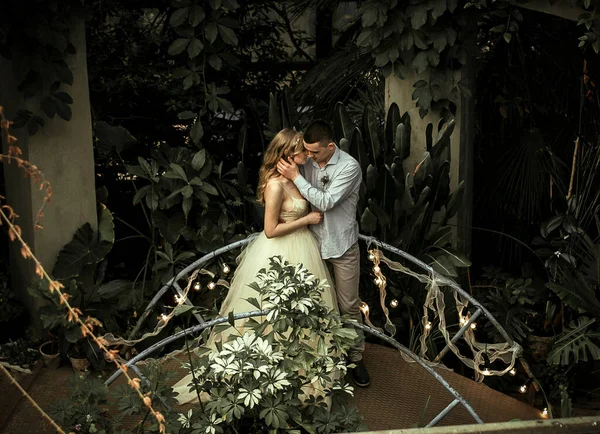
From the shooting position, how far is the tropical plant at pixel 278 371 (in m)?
3.33

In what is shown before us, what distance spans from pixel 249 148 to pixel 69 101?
1.99 metres

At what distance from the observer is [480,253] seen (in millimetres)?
6918

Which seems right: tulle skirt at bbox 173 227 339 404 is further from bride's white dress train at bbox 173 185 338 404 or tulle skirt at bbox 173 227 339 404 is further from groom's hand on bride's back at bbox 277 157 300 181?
groom's hand on bride's back at bbox 277 157 300 181

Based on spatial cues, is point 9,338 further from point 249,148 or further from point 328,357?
point 328,357

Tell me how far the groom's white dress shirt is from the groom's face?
39 millimetres

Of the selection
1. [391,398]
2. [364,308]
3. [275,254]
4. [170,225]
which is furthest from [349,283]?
[170,225]

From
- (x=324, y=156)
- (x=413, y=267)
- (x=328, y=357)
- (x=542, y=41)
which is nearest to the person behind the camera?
(x=328, y=357)

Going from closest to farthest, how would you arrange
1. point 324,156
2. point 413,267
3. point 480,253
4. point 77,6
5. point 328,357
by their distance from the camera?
1. point 328,357
2. point 324,156
3. point 77,6
4. point 413,267
5. point 480,253

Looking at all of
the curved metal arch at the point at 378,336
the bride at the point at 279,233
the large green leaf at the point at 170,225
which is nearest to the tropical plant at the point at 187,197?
the large green leaf at the point at 170,225

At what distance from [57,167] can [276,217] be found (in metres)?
1.77

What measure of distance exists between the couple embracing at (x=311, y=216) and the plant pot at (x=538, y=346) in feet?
4.70

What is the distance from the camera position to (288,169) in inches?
188

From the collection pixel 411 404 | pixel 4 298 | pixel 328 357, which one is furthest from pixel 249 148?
pixel 328 357

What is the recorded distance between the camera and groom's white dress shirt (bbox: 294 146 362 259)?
480 cm
